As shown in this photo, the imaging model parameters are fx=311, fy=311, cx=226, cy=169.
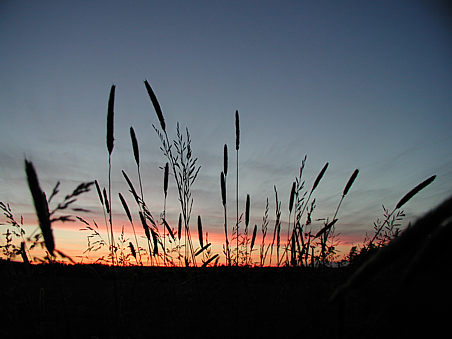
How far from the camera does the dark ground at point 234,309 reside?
3.31 ft

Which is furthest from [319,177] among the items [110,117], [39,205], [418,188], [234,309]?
[39,205]

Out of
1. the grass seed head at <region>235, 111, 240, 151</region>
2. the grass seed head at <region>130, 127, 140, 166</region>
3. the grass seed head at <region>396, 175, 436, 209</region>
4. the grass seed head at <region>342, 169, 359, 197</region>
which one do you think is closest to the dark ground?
the grass seed head at <region>396, 175, 436, 209</region>

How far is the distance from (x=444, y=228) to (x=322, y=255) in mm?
3397

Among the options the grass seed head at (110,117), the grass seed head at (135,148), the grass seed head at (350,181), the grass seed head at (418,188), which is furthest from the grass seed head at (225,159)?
the grass seed head at (418,188)

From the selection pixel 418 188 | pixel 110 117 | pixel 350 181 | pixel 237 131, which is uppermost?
pixel 237 131

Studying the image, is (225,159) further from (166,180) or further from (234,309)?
(234,309)

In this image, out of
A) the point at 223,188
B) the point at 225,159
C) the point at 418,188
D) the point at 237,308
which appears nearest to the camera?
the point at 237,308

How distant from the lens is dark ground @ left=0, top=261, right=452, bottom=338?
39.8 inches

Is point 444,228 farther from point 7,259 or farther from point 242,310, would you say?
point 7,259

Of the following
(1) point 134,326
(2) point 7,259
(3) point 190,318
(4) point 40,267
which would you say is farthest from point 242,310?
(2) point 7,259

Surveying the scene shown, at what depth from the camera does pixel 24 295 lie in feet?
10.0

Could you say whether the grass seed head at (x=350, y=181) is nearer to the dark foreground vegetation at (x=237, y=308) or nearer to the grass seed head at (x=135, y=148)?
the dark foreground vegetation at (x=237, y=308)

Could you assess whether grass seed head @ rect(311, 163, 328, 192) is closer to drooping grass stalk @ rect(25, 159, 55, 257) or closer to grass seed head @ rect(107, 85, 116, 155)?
grass seed head @ rect(107, 85, 116, 155)

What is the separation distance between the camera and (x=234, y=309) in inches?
93.2
